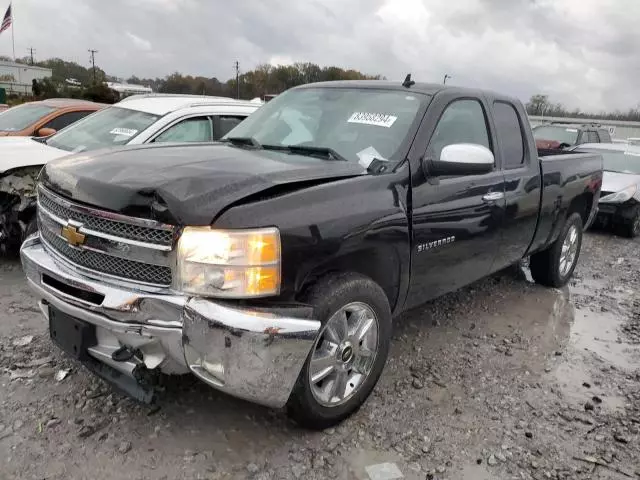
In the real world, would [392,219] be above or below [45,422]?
above

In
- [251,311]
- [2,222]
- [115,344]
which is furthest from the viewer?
[2,222]

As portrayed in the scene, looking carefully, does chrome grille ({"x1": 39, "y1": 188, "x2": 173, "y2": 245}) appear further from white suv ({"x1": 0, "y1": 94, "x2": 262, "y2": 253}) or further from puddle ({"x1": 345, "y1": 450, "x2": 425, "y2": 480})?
white suv ({"x1": 0, "y1": 94, "x2": 262, "y2": 253})

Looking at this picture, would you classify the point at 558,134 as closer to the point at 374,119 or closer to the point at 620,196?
the point at 620,196

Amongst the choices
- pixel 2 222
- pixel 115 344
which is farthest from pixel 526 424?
pixel 2 222

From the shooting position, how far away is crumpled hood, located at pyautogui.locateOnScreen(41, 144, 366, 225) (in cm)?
236

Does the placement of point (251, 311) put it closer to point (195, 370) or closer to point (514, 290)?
point (195, 370)

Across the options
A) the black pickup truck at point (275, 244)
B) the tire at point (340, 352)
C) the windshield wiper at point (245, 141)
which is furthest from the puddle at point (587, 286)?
the windshield wiper at point (245, 141)

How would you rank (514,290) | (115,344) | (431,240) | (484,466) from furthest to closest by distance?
(514,290)
(431,240)
(484,466)
(115,344)

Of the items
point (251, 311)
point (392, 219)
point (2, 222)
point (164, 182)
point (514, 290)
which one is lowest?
point (514, 290)

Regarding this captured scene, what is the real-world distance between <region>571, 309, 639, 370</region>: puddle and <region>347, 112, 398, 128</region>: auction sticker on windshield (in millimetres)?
2452

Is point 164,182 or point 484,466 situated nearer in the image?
point 164,182

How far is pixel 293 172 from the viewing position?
2736 millimetres

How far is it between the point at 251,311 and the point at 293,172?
76 cm

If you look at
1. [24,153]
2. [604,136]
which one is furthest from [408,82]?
[604,136]
